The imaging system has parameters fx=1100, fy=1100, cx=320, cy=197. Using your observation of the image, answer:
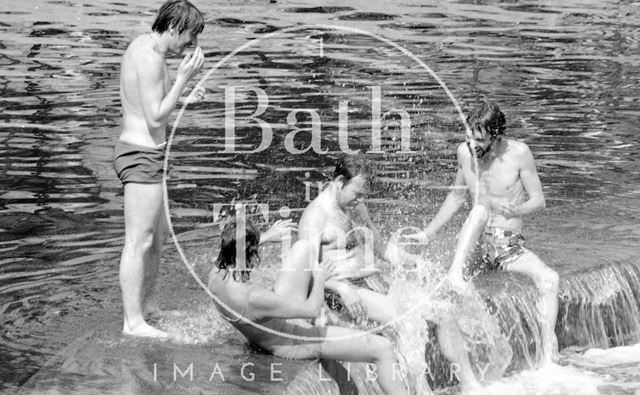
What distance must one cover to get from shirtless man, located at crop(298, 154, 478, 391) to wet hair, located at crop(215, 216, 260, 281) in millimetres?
612

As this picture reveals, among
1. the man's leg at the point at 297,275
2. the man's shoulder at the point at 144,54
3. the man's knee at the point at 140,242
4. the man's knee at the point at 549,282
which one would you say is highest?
the man's shoulder at the point at 144,54

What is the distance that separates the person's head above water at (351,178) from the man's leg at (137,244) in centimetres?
A: 110

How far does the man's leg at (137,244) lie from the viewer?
248 inches

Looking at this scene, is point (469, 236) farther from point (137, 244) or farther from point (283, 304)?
point (137, 244)

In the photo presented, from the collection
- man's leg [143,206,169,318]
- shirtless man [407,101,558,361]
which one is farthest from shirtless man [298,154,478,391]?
man's leg [143,206,169,318]

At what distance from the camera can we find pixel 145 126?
6367 mm

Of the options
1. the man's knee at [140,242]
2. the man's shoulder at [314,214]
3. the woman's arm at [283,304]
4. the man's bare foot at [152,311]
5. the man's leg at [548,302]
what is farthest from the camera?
the man's leg at [548,302]

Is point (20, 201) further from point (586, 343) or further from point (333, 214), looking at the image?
point (586, 343)

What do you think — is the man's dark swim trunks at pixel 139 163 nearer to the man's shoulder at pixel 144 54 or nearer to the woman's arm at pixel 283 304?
the man's shoulder at pixel 144 54

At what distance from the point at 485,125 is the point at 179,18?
2.40 meters

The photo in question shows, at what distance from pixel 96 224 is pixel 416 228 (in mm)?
2714

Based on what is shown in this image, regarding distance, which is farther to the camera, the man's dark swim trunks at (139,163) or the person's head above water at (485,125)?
the person's head above water at (485,125)

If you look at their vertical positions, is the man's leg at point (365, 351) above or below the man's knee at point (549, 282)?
below

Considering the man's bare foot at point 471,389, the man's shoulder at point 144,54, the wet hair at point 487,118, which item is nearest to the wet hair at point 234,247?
the man's shoulder at point 144,54
